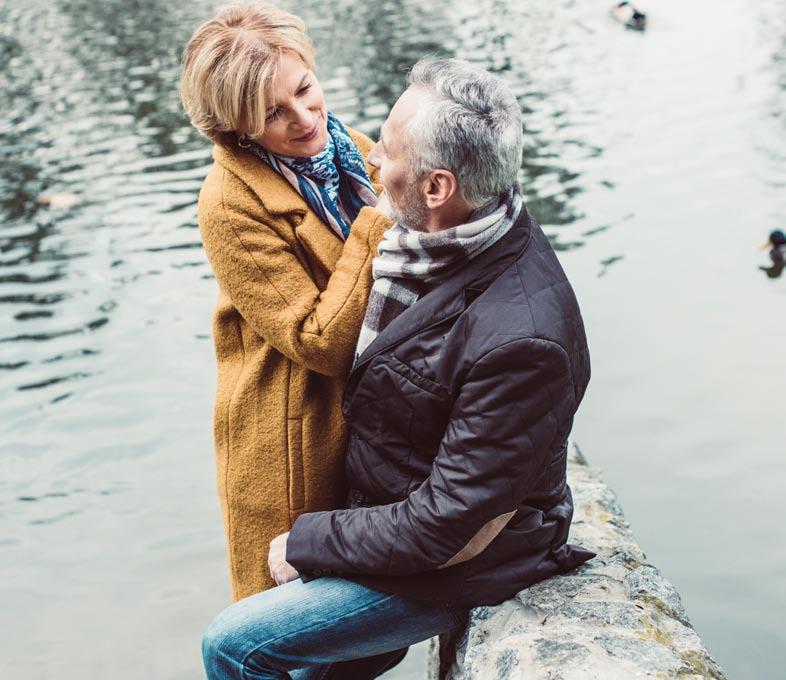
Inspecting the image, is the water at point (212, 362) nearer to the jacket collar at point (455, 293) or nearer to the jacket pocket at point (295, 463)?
the jacket pocket at point (295, 463)

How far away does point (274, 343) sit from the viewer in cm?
230

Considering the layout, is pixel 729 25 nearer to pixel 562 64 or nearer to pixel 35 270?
pixel 562 64

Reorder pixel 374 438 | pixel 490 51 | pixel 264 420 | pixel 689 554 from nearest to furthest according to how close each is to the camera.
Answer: pixel 374 438
pixel 264 420
pixel 689 554
pixel 490 51

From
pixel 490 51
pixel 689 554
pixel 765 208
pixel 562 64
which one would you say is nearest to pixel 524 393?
pixel 689 554

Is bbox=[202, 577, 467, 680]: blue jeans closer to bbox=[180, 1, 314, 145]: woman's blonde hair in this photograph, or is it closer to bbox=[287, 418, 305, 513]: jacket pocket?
bbox=[287, 418, 305, 513]: jacket pocket

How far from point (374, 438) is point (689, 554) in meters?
2.79

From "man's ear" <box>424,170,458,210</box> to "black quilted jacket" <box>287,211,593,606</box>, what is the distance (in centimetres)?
15

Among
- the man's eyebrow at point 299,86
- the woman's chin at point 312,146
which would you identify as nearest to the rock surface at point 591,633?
the woman's chin at point 312,146

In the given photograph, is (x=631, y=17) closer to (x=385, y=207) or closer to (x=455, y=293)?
(x=385, y=207)

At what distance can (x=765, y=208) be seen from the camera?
763 centimetres

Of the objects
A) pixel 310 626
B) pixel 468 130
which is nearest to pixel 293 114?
pixel 468 130

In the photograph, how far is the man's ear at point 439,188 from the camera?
6.64ft

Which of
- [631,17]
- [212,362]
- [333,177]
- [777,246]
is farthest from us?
[631,17]

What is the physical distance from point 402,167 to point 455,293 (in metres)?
0.29
